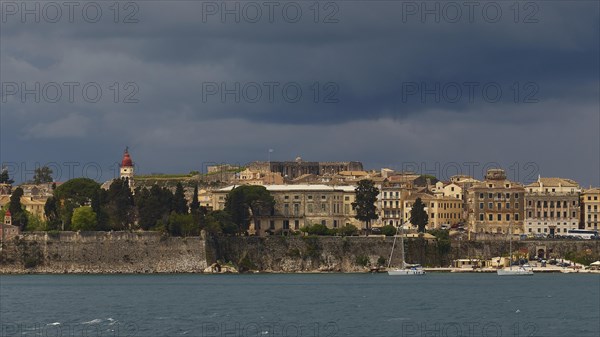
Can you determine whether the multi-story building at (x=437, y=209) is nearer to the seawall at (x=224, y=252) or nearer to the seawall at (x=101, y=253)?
the seawall at (x=224, y=252)

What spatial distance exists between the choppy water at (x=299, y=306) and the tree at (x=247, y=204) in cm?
1352

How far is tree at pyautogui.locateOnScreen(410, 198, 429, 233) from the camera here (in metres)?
130

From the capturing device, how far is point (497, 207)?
137m

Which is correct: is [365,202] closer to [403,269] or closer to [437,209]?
[403,269]

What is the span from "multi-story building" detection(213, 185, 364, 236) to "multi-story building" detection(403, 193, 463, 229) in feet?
22.8

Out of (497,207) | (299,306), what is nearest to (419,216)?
(497,207)

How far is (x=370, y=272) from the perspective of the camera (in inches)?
Answer: 4828

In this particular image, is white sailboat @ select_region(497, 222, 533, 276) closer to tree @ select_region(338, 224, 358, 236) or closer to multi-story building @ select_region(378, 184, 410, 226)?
tree @ select_region(338, 224, 358, 236)

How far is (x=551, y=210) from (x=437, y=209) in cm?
1028

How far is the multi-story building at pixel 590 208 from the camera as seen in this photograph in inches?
5428

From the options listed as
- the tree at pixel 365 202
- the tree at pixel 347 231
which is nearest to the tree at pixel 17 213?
the tree at pixel 347 231

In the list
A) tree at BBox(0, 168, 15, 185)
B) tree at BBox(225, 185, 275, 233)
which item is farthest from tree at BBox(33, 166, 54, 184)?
tree at BBox(225, 185, 275, 233)

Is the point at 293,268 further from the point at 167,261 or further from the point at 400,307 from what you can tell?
the point at 400,307

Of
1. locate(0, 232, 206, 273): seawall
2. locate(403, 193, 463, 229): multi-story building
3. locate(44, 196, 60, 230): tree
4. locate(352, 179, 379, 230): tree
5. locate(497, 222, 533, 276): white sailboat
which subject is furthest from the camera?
locate(403, 193, 463, 229): multi-story building
